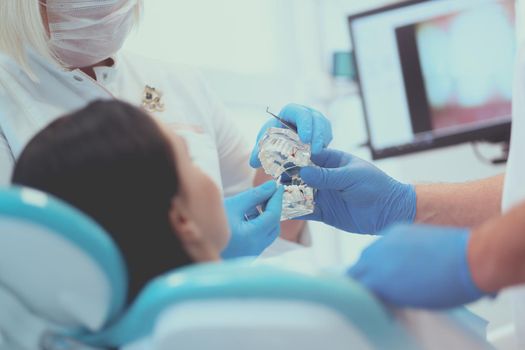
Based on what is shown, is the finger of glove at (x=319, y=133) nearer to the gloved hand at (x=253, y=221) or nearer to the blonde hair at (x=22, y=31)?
the gloved hand at (x=253, y=221)

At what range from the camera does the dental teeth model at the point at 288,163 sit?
1.34 m

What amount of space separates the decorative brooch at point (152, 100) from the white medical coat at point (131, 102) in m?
0.01

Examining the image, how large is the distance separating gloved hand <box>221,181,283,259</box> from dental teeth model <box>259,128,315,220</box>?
50 mm

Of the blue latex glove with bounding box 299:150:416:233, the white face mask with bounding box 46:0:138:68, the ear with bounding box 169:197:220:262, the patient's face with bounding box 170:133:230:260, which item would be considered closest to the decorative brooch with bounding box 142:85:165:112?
the white face mask with bounding box 46:0:138:68

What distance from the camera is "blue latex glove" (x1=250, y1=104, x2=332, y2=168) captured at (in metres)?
1.38

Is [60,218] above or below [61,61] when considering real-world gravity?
below

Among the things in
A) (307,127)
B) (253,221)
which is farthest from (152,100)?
(253,221)

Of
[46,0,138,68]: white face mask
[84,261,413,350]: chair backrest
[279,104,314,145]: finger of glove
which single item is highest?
[46,0,138,68]: white face mask

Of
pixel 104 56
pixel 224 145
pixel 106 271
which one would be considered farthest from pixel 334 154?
pixel 106 271

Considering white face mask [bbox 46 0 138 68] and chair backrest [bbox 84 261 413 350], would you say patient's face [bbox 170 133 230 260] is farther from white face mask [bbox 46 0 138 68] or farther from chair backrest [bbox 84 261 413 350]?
white face mask [bbox 46 0 138 68]

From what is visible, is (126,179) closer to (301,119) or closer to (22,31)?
(301,119)

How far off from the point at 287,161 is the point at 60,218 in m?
0.70

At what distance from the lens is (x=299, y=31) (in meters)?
3.15

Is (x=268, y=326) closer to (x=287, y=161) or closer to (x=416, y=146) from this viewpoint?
(x=287, y=161)
